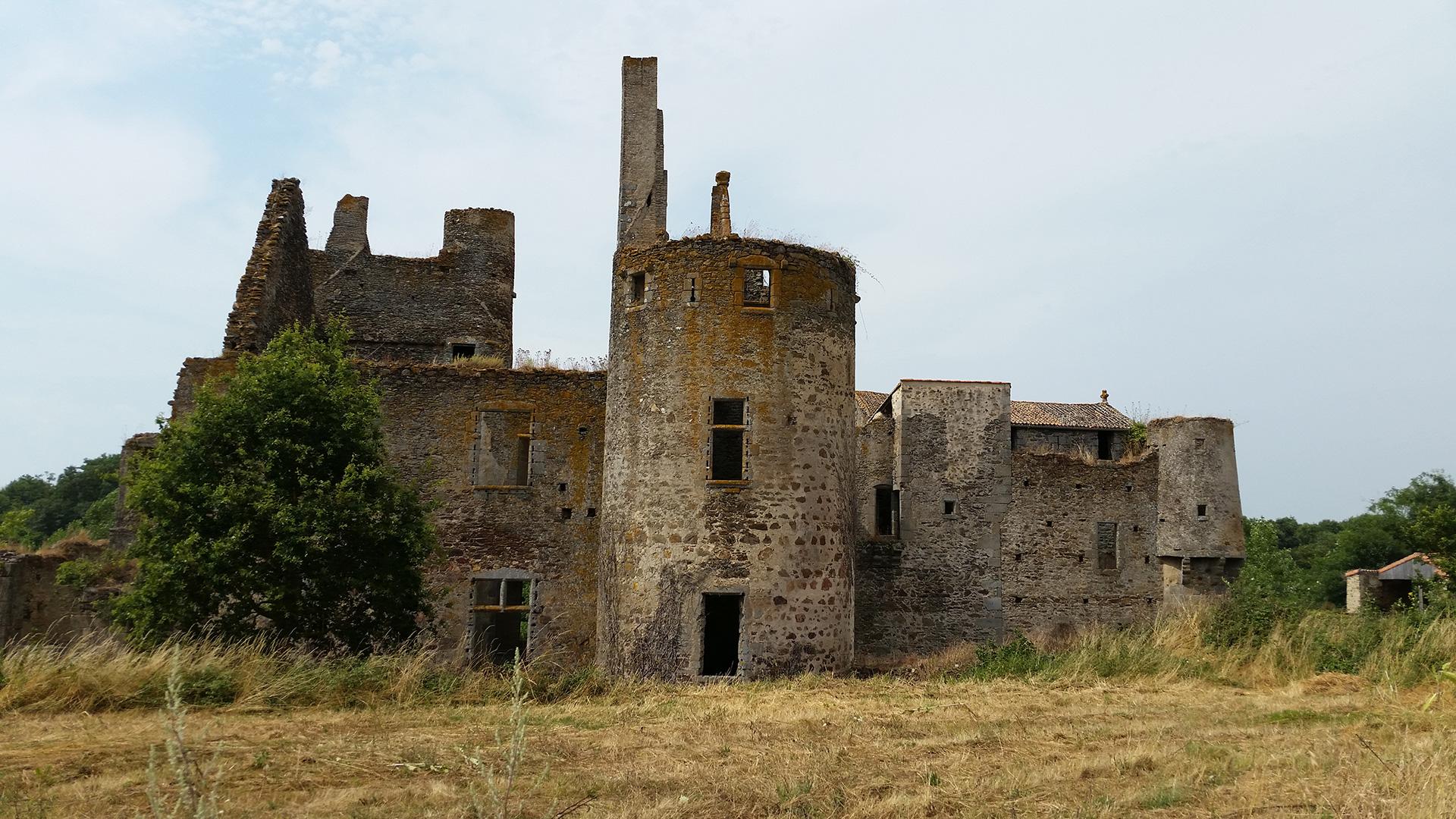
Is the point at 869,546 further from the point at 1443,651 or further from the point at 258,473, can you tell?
the point at 258,473

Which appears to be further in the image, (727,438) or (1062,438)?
(1062,438)

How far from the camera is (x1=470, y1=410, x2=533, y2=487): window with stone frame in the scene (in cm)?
1764

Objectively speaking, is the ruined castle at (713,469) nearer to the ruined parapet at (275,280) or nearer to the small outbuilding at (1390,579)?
the ruined parapet at (275,280)

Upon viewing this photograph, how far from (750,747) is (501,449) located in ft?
36.5

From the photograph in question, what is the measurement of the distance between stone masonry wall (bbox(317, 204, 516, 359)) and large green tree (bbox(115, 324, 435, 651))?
802cm

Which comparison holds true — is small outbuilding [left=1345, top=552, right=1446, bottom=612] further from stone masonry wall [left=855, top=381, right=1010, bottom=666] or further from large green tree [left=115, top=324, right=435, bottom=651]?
large green tree [left=115, top=324, right=435, bottom=651]

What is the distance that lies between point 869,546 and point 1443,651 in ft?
35.3

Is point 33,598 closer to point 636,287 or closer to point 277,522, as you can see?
point 277,522

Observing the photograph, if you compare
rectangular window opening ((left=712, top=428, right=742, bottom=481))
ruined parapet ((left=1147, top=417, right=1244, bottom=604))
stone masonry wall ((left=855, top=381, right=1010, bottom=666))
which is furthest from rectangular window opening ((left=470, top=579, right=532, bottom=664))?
ruined parapet ((left=1147, top=417, right=1244, bottom=604))

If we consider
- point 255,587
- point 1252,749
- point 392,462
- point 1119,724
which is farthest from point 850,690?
point 392,462

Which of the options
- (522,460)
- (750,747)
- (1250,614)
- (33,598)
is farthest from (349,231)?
(1250,614)

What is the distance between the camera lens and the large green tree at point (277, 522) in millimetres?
12516

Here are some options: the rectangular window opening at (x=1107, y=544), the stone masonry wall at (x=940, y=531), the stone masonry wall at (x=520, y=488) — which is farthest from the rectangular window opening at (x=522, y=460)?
the rectangular window opening at (x=1107, y=544)

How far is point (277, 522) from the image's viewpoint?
12.5 m
